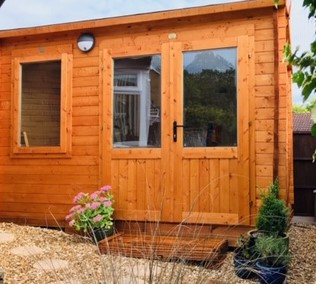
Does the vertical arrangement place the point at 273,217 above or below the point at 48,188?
below

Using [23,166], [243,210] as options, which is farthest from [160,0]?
[243,210]

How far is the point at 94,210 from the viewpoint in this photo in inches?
183

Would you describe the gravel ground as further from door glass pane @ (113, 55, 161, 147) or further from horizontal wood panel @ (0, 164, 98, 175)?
door glass pane @ (113, 55, 161, 147)

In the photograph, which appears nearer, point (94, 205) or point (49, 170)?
point (94, 205)

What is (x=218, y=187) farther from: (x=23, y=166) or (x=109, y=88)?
(x=23, y=166)

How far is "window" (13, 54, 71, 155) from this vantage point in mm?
5289

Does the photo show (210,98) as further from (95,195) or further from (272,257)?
(272,257)

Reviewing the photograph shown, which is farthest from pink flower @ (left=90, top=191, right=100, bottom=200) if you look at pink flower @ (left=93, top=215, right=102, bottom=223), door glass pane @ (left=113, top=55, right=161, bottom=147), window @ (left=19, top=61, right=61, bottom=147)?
window @ (left=19, top=61, right=61, bottom=147)

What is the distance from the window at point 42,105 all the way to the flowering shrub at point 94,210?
2.58 ft

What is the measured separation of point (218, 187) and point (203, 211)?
1.06 feet

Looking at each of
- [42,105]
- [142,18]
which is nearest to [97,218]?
[42,105]

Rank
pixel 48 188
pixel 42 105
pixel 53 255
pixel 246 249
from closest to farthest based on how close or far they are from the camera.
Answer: pixel 246 249 < pixel 53 255 < pixel 48 188 < pixel 42 105

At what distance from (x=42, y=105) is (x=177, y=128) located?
1.96 metres

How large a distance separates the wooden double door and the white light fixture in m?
0.20
